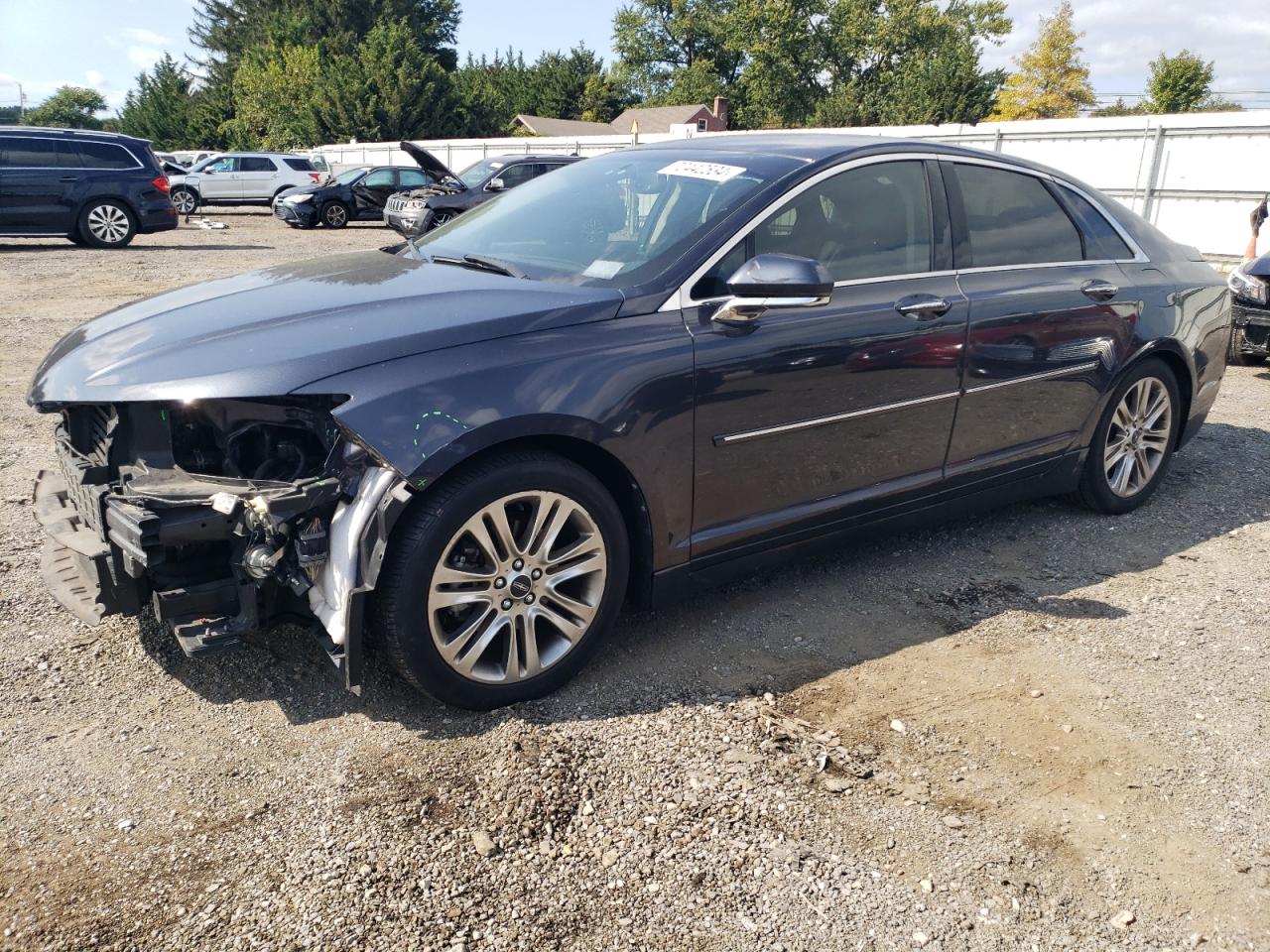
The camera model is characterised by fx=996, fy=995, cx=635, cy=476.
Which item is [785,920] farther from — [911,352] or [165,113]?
[165,113]

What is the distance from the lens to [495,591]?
3.04 metres

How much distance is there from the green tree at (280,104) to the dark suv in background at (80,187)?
3814cm

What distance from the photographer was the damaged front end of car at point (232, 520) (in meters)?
2.77

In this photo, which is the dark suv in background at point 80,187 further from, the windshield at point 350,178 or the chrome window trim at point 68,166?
the windshield at point 350,178

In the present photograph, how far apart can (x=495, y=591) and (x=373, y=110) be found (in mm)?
52259

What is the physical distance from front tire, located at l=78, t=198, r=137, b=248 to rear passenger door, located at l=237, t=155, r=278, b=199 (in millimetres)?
13343

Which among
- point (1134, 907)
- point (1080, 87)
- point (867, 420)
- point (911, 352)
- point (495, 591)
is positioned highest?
point (1080, 87)

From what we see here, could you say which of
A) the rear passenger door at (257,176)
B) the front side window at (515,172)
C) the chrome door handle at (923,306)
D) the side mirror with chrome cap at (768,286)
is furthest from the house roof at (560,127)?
the side mirror with chrome cap at (768,286)

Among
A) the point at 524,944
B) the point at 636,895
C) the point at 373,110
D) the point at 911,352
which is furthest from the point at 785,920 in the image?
the point at 373,110

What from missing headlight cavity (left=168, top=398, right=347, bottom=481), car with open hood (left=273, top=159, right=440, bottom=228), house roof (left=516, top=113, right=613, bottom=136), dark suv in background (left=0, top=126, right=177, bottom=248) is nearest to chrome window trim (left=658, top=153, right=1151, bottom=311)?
missing headlight cavity (left=168, top=398, right=347, bottom=481)

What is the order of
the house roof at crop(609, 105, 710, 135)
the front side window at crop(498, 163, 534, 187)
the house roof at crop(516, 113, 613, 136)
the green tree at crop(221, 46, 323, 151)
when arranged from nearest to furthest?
the front side window at crop(498, 163, 534, 187) → the green tree at crop(221, 46, 323, 151) → the house roof at crop(516, 113, 613, 136) → the house roof at crop(609, 105, 710, 135)

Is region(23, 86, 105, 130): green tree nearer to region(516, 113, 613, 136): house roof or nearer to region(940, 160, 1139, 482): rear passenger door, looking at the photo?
region(516, 113, 613, 136): house roof

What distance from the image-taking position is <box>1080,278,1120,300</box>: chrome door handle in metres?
4.57

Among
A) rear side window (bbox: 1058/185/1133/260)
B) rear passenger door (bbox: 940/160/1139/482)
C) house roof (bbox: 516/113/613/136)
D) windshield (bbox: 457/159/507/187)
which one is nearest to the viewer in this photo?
rear passenger door (bbox: 940/160/1139/482)
